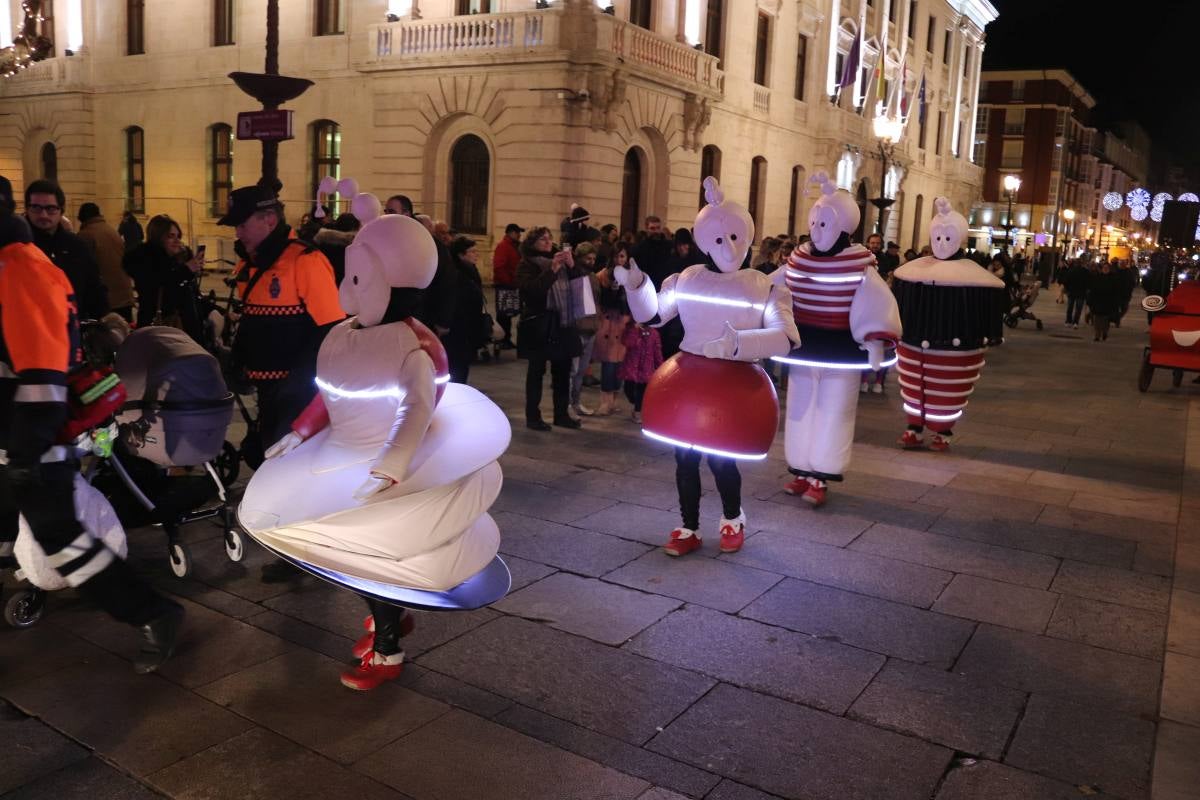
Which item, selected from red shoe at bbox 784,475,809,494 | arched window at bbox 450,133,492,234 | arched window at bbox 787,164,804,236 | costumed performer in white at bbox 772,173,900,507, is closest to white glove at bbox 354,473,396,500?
costumed performer in white at bbox 772,173,900,507

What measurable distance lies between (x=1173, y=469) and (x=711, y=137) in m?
19.5

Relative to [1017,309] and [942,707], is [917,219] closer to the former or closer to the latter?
[1017,309]

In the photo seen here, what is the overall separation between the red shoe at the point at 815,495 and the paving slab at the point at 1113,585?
160 centimetres

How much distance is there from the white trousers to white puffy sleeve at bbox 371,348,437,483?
144 inches

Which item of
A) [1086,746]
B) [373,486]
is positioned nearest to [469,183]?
[373,486]

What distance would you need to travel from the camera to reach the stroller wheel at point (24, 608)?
4.38m

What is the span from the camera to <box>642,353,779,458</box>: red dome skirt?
5.38 m

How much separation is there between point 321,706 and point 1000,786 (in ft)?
7.98

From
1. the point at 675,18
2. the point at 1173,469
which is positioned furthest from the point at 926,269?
the point at 675,18

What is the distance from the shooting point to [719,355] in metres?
5.28

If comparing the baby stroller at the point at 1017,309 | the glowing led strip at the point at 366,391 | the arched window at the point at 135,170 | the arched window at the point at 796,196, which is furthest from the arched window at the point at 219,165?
the glowing led strip at the point at 366,391

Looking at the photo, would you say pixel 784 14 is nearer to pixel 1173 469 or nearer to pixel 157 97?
pixel 157 97

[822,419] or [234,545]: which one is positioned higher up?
[822,419]

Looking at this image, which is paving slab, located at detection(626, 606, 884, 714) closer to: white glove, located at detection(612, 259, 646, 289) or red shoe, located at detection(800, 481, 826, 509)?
white glove, located at detection(612, 259, 646, 289)
